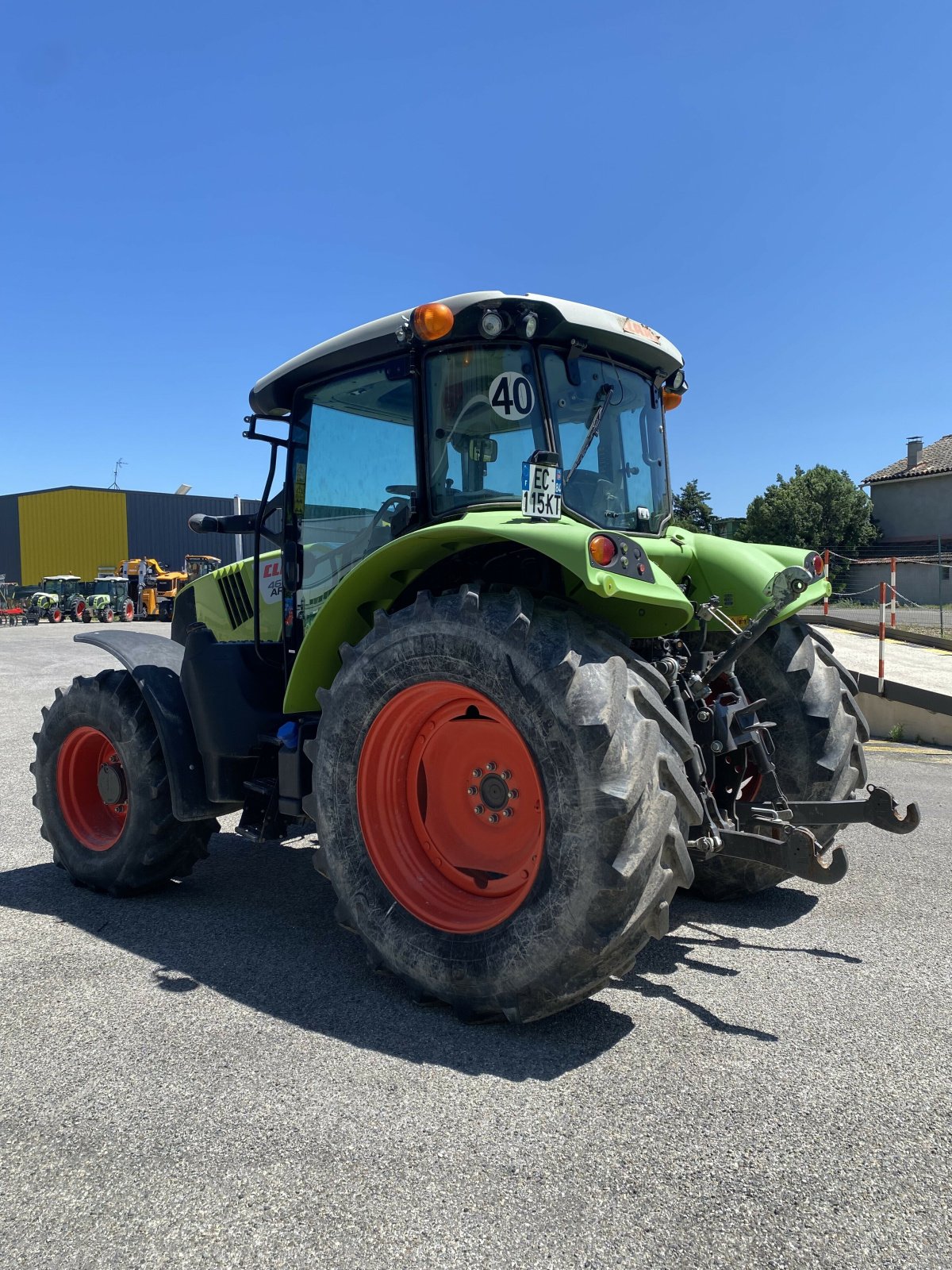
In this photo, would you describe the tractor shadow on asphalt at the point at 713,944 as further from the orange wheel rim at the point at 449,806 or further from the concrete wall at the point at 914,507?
the concrete wall at the point at 914,507

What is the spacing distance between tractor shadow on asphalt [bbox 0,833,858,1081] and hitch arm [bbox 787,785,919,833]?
0.59 meters

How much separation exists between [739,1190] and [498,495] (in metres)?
2.32

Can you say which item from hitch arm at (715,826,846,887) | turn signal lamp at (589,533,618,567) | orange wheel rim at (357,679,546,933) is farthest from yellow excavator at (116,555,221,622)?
turn signal lamp at (589,533,618,567)

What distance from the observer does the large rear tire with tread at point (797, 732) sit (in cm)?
398

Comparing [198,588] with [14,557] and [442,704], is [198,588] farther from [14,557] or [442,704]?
[14,557]

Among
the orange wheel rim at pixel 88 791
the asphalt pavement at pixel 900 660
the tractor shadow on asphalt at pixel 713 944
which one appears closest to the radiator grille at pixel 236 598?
the orange wheel rim at pixel 88 791

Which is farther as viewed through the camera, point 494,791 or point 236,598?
point 236,598

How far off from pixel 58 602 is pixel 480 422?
40707 millimetres

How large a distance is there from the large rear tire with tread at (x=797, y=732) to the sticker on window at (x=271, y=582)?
7.31 feet

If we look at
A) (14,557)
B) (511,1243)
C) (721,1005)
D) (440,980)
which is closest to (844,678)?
(721,1005)

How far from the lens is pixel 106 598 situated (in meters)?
39.0

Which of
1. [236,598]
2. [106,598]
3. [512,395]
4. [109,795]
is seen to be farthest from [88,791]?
[106,598]

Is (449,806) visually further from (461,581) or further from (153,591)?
(153,591)

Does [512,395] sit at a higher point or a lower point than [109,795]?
higher
